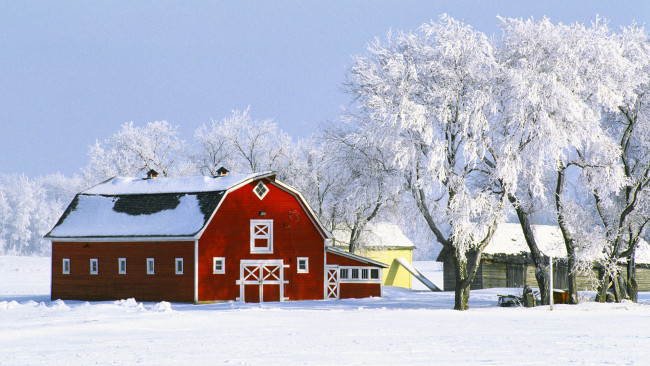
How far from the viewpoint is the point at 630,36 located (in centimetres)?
3388

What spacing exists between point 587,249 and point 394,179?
9.06 metres

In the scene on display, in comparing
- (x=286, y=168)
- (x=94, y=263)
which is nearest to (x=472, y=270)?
(x=94, y=263)

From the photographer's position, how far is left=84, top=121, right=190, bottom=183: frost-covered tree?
197ft

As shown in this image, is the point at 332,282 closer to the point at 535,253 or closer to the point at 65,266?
the point at 535,253

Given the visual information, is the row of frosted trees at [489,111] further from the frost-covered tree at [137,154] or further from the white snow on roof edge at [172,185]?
the frost-covered tree at [137,154]

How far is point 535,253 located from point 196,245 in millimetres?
15531

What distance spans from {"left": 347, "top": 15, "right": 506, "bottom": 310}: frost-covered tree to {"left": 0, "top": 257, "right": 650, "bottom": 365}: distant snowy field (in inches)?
166

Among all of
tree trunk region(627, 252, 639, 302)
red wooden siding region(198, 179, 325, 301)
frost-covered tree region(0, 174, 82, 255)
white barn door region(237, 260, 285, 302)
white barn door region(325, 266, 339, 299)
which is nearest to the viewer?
red wooden siding region(198, 179, 325, 301)

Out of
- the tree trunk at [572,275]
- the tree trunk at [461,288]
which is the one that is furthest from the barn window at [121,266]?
the tree trunk at [572,275]

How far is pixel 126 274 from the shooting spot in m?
38.2

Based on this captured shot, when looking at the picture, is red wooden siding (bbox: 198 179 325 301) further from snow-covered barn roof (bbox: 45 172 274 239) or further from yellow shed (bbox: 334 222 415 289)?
yellow shed (bbox: 334 222 415 289)

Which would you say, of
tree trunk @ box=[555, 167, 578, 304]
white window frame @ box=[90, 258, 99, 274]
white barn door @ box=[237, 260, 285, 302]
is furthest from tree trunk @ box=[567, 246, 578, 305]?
white window frame @ box=[90, 258, 99, 274]

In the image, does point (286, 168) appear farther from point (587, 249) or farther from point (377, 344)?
point (377, 344)

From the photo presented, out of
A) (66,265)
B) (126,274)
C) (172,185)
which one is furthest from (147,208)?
(66,265)
